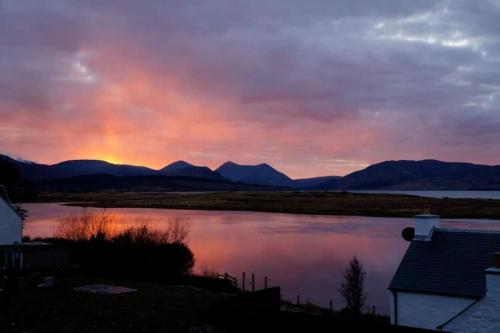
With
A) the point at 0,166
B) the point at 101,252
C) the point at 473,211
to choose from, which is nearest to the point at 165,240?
the point at 101,252

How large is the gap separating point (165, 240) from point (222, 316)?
126 feet

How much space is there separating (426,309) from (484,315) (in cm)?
599

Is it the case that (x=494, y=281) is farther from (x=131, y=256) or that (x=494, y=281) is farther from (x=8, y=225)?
(x=8, y=225)

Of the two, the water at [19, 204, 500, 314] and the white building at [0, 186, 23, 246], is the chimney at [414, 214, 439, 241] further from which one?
the white building at [0, 186, 23, 246]

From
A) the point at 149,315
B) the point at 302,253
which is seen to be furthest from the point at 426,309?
the point at 302,253

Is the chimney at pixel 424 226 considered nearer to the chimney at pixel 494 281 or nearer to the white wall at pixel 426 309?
the white wall at pixel 426 309

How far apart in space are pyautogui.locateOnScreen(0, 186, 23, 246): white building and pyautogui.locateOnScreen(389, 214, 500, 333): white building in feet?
124

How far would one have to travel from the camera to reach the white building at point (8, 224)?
158 ft

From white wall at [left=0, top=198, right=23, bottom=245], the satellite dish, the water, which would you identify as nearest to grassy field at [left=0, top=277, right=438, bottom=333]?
the satellite dish

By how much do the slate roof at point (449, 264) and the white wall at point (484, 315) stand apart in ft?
14.1

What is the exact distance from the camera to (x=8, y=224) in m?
48.7

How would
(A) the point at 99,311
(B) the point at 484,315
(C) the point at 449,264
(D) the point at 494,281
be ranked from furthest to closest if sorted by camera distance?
1. (A) the point at 99,311
2. (C) the point at 449,264
3. (B) the point at 484,315
4. (D) the point at 494,281

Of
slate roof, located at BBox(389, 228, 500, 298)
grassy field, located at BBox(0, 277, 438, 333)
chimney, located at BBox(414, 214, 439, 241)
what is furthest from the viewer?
chimney, located at BBox(414, 214, 439, 241)

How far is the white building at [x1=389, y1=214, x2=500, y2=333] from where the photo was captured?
21.1 meters
